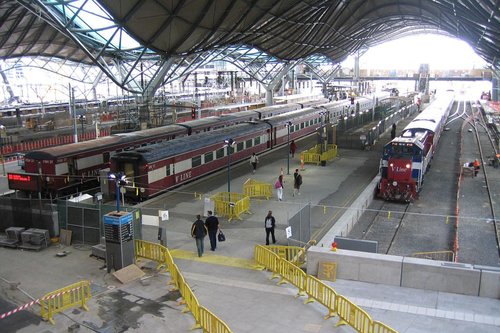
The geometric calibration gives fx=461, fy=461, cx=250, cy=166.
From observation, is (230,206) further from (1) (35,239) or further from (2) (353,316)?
(2) (353,316)

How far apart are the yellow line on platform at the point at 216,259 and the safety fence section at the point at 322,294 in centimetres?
38

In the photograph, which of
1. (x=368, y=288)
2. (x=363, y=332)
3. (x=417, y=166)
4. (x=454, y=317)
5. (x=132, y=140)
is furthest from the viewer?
(x=132, y=140)

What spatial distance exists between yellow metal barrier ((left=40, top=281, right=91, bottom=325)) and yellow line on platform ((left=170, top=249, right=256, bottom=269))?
13.9ft

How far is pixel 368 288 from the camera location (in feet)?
45.8

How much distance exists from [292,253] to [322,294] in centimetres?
353

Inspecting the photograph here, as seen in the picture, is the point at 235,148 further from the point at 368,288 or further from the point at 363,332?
the point at 363,332

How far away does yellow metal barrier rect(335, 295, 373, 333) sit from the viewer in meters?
10.7

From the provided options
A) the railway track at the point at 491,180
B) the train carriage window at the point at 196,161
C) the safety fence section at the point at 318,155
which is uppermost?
the train carriage window at the point at 196,161

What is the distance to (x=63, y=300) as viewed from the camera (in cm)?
1249

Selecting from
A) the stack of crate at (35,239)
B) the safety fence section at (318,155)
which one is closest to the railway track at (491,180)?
the safety fence section at (318,155)

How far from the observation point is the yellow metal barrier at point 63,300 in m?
12.0

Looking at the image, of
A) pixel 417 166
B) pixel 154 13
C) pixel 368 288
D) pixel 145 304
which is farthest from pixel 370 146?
pixel 145 304

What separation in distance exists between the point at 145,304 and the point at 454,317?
8.31 m

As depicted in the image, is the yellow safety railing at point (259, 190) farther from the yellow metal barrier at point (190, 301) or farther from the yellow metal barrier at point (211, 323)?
the yellow metal barrier at point (211, 323)
